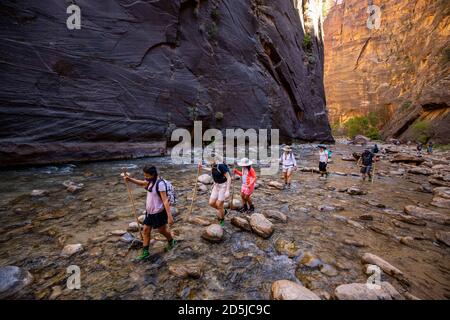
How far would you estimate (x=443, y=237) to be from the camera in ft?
13.2

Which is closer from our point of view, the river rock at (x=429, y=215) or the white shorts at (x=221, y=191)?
the white shorts at (x=221, y=191)

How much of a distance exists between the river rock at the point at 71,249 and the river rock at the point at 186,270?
158 cm

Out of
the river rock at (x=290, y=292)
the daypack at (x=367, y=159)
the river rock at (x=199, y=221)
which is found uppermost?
the daypack at (x=367, y=159)

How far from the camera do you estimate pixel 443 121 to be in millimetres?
28078

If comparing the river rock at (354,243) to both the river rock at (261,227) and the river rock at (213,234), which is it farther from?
the river rock at (213,234)

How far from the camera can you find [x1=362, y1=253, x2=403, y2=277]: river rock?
2935 mm

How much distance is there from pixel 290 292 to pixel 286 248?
4.29 feet

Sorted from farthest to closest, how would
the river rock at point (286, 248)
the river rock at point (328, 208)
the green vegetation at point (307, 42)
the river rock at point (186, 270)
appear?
the green vegetation at point (307, 42) < the river rock at point (328, 208) < the river rock at point (286, 248) < the river rock at point (186, 270)

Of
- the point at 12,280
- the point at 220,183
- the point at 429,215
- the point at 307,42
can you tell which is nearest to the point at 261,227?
the point at 220,183

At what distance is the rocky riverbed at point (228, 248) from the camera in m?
2.65

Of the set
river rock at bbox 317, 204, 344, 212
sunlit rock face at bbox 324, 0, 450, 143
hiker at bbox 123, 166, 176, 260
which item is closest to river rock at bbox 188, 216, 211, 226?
hiker at bbox 123, 166, 176, 260

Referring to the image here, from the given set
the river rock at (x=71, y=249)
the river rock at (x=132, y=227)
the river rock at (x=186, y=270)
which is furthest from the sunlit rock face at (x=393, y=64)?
the river rock at (x=71, y=249)

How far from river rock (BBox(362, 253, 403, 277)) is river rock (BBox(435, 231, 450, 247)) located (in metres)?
1.92

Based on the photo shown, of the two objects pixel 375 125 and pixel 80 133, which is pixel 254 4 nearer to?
pixel 80 133
